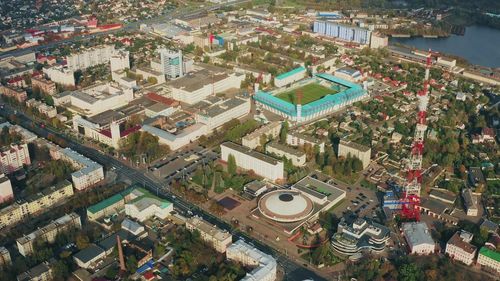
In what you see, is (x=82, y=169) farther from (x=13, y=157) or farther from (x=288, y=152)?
(x=288, y=152)

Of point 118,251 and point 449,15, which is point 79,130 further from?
point 449,15

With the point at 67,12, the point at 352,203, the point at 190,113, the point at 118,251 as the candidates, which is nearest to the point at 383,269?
the point at 352,203

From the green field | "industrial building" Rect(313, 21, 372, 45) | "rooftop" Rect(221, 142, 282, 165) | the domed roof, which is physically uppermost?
"industrial building" Rect(313, 21, 372, 45)

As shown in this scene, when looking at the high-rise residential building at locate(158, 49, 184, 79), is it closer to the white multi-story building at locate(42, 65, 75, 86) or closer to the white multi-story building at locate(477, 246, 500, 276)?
the white multi-story building at locate(42, 65, 75, 86)

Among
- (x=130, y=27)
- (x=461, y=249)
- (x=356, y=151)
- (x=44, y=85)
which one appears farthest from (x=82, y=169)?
(x=130, y=27)

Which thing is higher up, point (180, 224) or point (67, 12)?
point (67, 12)

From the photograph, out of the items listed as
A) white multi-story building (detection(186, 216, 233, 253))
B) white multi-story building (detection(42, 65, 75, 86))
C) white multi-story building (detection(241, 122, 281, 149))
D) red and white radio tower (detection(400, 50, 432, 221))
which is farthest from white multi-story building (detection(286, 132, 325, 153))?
white multi-story building (detection(42, 65, 75, 86))
